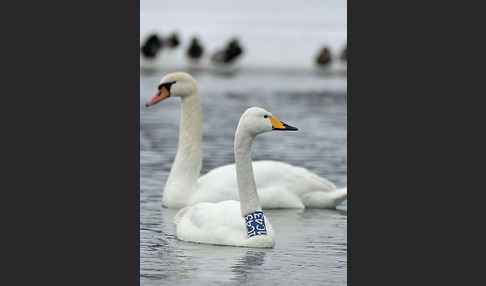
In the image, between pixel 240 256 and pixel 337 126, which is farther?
pixel 337 126

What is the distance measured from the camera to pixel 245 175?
1170 cm

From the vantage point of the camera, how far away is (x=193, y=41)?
3769 cm

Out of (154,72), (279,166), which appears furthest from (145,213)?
(154,72)

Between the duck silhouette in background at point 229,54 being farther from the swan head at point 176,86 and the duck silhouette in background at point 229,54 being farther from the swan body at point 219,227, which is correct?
the swan body at point 219,227

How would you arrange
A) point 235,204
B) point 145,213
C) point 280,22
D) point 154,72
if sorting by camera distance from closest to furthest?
point 235,204, point 145,213, point 280,22, point 154,72

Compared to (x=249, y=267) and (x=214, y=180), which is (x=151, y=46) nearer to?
(x=214, y=180)

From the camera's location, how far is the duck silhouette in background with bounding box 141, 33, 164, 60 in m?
34.1

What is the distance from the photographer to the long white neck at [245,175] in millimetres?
11555

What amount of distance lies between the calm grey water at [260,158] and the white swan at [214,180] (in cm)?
17

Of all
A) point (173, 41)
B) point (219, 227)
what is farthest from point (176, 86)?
point (173, 41)

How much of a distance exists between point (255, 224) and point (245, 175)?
51 centimetres

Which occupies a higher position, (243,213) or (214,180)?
(243,213)

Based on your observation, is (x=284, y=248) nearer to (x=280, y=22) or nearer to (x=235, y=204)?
(x=235, y=204)

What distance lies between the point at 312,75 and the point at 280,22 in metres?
12.8
